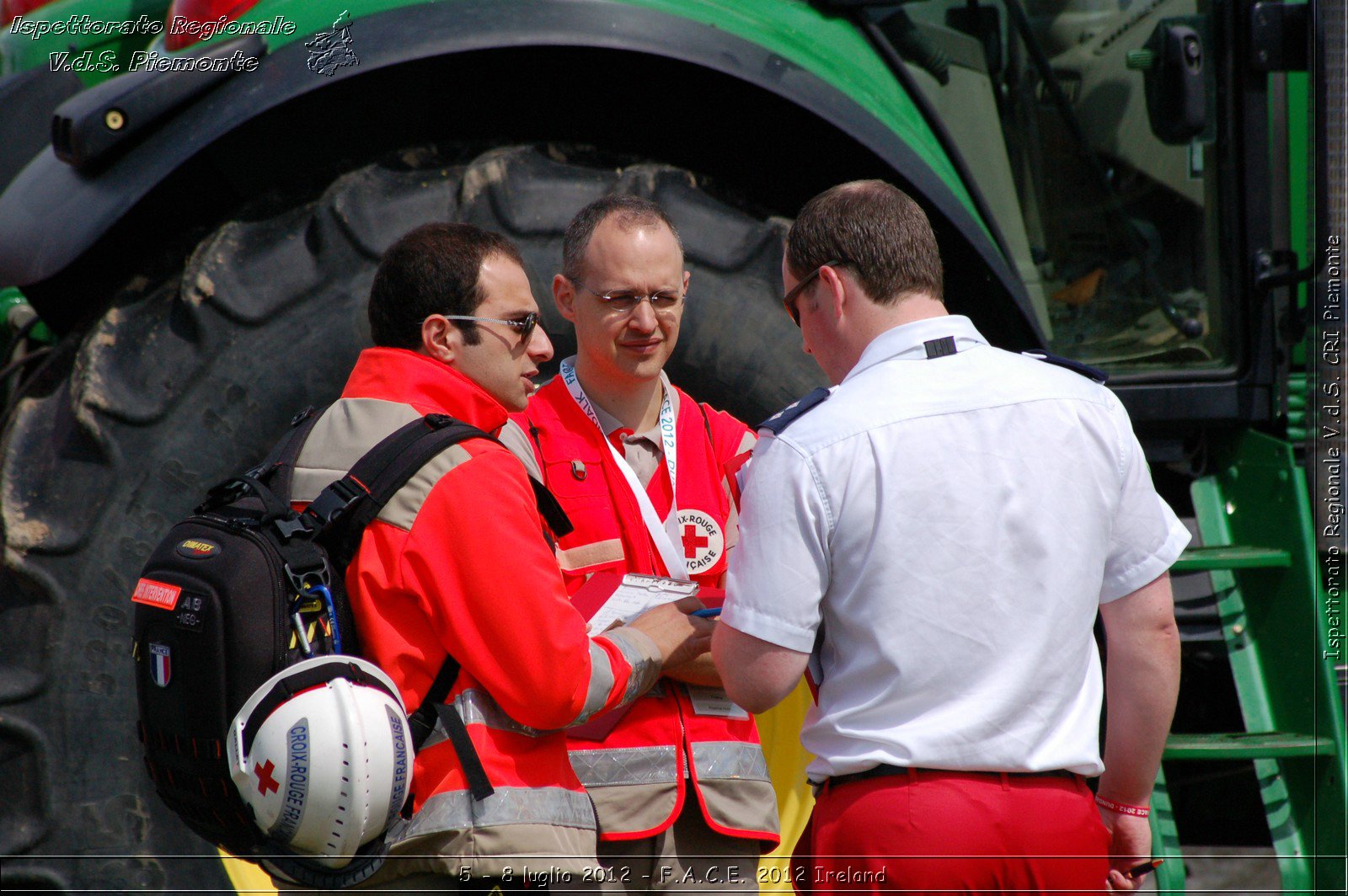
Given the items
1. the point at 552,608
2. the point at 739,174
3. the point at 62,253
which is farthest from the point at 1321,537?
the point at 62,253

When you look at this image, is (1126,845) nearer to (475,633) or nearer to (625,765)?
(625,765)

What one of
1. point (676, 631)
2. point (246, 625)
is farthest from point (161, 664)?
point (676, 631)

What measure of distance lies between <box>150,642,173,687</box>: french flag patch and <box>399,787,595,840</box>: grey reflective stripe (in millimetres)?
420

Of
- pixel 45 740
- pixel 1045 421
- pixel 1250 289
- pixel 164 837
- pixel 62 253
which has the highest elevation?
pixel 62 253

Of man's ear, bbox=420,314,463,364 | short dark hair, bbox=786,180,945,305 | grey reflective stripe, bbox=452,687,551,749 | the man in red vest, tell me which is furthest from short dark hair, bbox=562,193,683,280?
grey reflective stripe, bbox=452,687,551,749

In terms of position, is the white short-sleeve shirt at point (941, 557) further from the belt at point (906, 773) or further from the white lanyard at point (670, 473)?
the white lanyard at point (670, 473)

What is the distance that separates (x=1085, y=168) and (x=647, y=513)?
1757 millimetres

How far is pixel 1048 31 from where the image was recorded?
3096 mm

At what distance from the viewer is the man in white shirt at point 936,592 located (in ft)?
5.24

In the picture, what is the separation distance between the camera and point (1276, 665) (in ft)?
9.22

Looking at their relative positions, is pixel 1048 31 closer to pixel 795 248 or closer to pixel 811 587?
pixel 795 248

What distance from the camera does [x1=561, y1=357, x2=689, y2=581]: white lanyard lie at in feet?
7.12

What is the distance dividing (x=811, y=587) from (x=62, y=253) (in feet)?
5.52

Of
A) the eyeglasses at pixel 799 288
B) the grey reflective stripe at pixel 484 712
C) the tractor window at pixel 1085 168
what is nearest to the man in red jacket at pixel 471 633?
the grey reflective stripe at pixel 484 712
